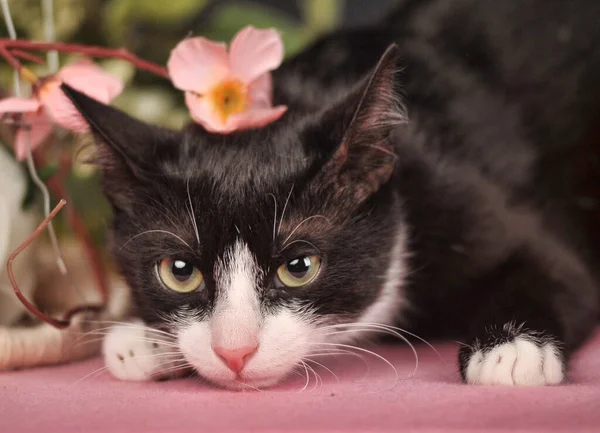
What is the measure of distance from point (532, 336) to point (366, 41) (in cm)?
76

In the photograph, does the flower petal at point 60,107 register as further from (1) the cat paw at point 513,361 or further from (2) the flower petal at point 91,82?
(1) the cat paw at point 513,361

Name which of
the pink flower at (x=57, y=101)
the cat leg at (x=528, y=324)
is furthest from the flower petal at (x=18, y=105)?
the cat leg at (x=528, y=324)

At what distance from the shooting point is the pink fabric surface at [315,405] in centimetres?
80

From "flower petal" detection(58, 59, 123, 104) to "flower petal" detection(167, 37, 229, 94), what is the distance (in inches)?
4.6

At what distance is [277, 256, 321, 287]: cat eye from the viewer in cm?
102

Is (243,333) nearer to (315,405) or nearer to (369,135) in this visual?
(315,405)

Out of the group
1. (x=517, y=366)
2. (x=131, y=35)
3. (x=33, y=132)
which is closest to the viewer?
(x=517, y=366)

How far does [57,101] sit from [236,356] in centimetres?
51

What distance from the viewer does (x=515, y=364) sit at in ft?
3.25

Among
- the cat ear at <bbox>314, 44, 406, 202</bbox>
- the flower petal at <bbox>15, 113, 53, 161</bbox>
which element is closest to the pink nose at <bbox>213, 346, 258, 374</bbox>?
the cat ear at <bbox>314, 44, 406, 202</bbox>

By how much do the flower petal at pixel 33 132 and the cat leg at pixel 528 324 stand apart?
80 centimetres

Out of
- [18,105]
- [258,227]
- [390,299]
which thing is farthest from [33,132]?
[390,299]

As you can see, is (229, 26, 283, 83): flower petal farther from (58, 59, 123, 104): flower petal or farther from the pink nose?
the pink nose

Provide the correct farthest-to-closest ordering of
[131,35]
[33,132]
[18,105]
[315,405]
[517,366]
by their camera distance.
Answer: [131,35]
[33,132]
[18,105]
[517,366]
[315,405]
